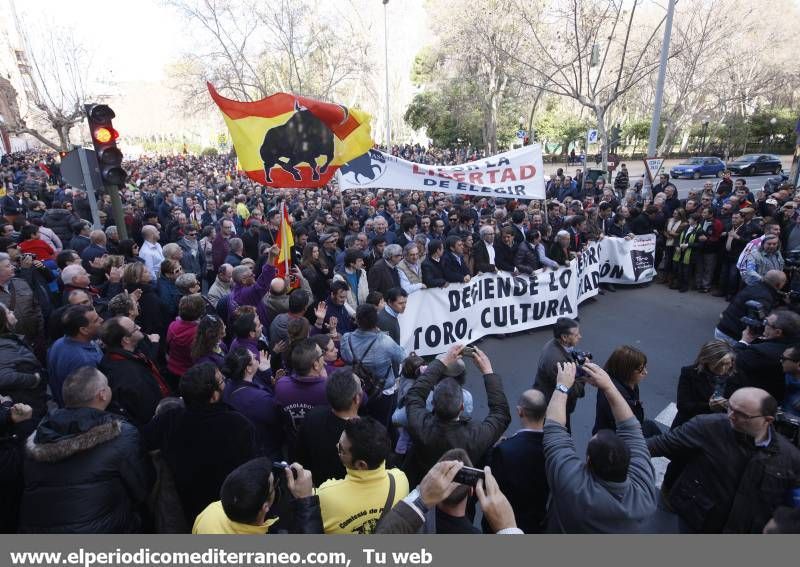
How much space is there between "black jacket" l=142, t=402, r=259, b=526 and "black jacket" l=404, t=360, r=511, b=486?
0.93 meters

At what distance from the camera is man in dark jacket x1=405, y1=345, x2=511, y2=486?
2652 millimetres

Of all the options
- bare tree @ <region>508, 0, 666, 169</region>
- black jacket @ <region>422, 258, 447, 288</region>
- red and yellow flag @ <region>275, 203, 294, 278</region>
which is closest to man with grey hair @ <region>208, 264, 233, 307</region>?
red and yellow flag @ <region>275, 203, 294, 278</region>

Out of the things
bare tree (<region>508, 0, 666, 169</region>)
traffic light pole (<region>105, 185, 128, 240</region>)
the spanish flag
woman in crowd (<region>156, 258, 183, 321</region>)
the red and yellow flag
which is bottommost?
woman in crowd (<region>156, 258, 183, 321</region>)

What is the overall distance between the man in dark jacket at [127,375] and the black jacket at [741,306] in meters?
5.54

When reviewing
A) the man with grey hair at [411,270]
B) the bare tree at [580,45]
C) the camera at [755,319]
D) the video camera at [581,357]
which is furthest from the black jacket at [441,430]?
the bare tree at [580,45]

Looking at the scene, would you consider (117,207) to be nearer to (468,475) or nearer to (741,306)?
(468,475)

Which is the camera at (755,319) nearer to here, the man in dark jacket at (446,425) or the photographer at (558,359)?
the photographer at (558,359)

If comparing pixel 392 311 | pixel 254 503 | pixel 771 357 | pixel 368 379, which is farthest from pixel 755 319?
pixel 254 503

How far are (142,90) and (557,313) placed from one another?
12442 centimetres

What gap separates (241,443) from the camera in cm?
258

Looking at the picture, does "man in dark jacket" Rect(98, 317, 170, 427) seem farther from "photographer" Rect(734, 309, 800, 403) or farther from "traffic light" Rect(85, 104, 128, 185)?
"photographer" Rect(734, 309, 800, 403)

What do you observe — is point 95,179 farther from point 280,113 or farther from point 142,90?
point 142,90

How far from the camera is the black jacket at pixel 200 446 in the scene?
2525mm
